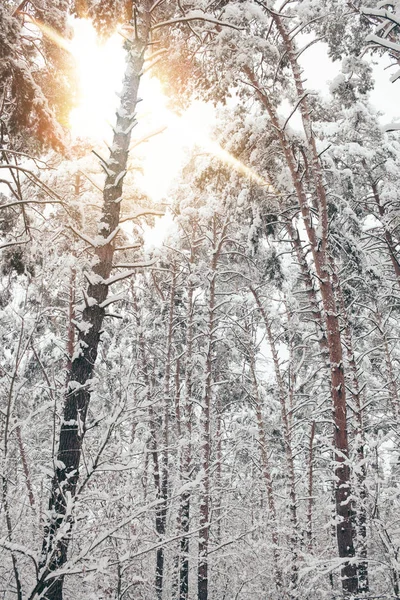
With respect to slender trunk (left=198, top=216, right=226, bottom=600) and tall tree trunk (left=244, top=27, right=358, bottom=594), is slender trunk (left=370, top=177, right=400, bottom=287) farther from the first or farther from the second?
slender trunk (left=198, top=216, right=226, bottom=600)

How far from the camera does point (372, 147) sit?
39.9ft

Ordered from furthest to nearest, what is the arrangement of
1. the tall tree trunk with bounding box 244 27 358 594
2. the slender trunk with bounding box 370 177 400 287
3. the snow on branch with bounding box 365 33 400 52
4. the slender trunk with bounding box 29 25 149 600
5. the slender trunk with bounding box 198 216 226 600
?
the slender trunk with bounding box 370 177 400 287, the slender trunk with bounding box 198 216 226 600, the tall tree trunk with bounding box 244 27 358 594, the slender trunk with bounding box 29 25 149 600, the snow on branch with bounding box 365 33 400 52

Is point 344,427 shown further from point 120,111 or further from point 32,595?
point 120,111

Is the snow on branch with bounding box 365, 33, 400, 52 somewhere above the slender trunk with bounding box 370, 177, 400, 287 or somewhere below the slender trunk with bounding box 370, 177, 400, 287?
below

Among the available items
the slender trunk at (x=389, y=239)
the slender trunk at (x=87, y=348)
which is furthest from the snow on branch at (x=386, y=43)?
the slender trunk at (x=389, y=239)

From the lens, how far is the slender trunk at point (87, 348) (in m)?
3.80

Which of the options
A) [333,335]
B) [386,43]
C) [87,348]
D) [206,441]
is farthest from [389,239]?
[386,43]

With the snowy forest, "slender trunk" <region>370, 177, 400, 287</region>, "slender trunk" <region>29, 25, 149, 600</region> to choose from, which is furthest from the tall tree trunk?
"slender trunk" <region>370, 177, 400, 287</region>

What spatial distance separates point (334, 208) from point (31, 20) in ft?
21.9

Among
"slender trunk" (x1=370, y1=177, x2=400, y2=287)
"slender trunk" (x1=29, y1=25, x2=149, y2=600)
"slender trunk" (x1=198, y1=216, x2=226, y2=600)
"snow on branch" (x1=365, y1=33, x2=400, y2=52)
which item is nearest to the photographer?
"snow on branch" (x1=365, y1=33, x2=400, y2=52)

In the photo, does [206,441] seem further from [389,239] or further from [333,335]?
[389,239]

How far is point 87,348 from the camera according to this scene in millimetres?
4906

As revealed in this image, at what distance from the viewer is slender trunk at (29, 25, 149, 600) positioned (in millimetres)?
3797

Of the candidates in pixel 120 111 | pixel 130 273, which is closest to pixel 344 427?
pixel 130 273
